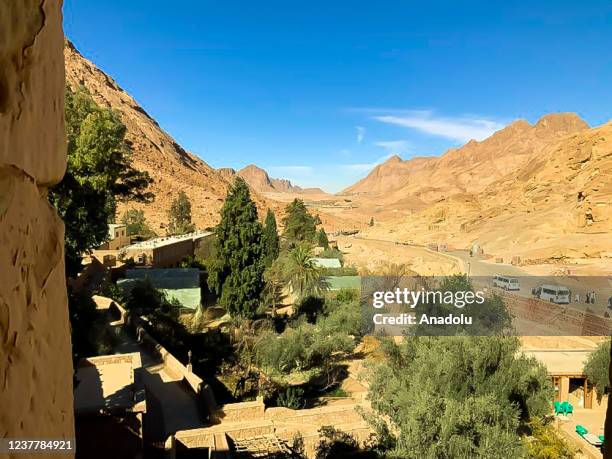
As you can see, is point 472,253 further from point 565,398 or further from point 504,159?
point 504,159

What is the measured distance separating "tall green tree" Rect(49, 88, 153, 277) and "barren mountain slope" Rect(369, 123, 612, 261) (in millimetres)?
41372

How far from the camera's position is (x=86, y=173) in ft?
51.8

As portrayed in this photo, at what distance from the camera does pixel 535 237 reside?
167 ft

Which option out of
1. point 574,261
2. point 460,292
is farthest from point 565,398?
point 574,261

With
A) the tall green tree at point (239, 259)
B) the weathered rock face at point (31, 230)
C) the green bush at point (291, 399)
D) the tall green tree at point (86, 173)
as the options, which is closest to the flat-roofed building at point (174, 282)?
the tall green tree at point (239, 259)

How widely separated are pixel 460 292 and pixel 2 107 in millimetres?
22272

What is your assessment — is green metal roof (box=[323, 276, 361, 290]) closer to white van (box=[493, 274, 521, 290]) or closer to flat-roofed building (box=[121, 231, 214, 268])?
white van (box=[493, 274, 521, 290])

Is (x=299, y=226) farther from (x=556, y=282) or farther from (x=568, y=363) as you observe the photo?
(x=568, y=363)

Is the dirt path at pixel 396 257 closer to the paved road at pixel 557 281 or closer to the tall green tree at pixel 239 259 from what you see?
the paved road at pixel 557 281

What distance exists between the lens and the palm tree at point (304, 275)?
26.9m

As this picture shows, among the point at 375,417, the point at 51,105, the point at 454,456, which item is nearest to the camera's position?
the point at 51,105

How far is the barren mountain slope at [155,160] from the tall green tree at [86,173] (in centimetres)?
4753

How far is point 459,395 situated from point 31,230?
11340 millimetres

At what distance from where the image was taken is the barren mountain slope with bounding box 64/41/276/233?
73062 millimetres
